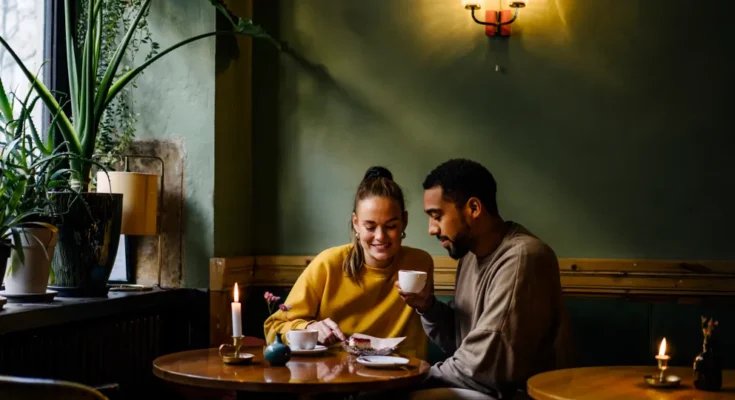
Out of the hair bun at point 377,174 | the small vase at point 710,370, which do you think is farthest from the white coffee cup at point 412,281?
the small vase at point 710,370

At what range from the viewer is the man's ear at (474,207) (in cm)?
304

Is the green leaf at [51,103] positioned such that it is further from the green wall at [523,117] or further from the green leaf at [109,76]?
the green wall at [523,117]

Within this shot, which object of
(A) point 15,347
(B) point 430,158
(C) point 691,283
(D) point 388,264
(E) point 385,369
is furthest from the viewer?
(B) point 430,158

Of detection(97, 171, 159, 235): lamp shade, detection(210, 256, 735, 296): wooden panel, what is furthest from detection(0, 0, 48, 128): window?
detection(210, 256, 735, 296): wooden panel

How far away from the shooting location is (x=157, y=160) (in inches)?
159

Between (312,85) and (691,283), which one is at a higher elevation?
(312,85)

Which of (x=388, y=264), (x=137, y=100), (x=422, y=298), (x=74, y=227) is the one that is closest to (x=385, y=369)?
(x=422, y=298)

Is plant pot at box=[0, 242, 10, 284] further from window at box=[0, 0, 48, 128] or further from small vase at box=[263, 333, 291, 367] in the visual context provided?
small vase at box=[263, 333, 291, 367]

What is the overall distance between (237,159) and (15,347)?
4.97 ft

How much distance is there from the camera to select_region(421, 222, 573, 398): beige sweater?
2.71 m

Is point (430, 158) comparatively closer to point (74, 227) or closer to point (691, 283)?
point (691, 283)

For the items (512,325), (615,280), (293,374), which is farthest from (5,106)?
(615,280)

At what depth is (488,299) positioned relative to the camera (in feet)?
9.45

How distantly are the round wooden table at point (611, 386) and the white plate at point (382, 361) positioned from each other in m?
0.45
